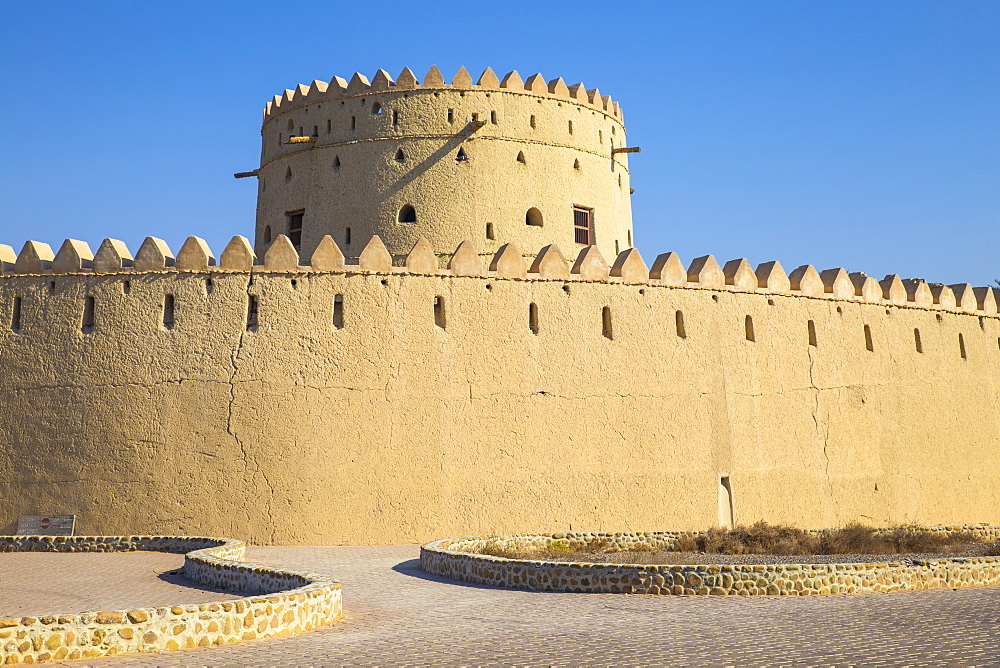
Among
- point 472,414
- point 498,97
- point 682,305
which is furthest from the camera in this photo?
point 498,97

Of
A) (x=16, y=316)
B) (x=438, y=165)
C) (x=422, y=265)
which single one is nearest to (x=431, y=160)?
(x=438, y=165)

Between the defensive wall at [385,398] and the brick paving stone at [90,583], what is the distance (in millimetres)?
1305

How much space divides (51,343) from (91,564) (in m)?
4.03

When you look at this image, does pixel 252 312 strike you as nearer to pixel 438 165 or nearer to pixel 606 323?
pixel 606 323

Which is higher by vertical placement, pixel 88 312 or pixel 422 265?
pixel 422 265

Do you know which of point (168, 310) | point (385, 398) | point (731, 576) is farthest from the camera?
point (168, 310)

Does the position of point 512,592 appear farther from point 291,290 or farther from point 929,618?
point 291,290

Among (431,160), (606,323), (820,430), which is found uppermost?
(431,160)

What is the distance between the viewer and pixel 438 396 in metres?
13.8

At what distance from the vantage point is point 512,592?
371 inches

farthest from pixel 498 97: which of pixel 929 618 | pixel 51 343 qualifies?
pixel 929 618

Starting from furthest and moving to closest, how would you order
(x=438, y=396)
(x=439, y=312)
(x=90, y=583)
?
(x=439, y=312)
(x=438, y=396)
(x=90, y=583)

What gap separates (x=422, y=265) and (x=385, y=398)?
7.11 feet

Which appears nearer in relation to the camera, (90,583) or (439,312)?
(90,583)
